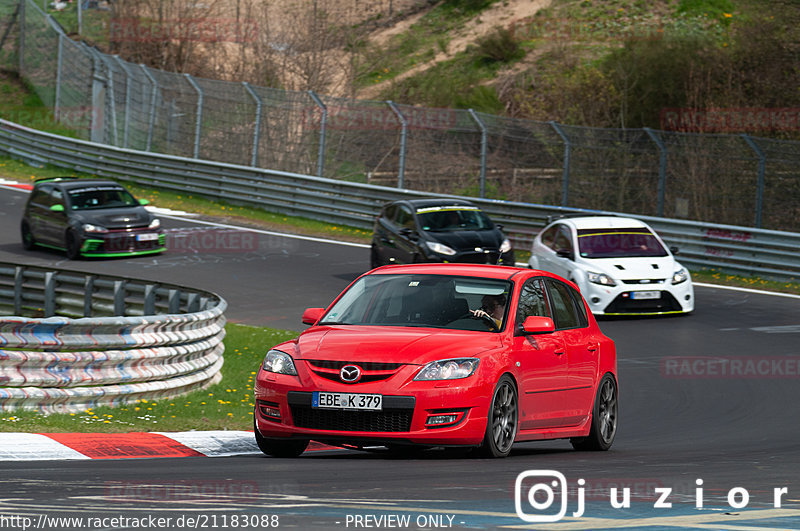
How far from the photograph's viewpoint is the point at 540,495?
6938 mm

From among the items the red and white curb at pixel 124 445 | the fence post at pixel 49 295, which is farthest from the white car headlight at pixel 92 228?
the red and white curb at pixel 124 445

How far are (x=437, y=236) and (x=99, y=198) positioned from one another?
7834mm

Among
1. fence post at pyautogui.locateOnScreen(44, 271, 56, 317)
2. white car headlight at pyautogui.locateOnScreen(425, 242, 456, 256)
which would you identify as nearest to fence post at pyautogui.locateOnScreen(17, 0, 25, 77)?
white car headlight at pyautogui.locateOnScreen(425, 242, 456, 256)

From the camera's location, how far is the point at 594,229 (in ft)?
69.9

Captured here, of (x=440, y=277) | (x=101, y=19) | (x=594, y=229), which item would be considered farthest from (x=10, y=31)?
(x=440, y=277)

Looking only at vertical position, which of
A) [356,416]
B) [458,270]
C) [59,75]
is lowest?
[356,416]

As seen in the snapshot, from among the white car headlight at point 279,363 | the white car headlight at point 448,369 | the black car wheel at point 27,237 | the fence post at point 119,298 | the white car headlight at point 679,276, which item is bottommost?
the black car wheel at point 27,237

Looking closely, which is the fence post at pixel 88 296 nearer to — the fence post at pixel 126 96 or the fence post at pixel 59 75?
the fence post at pixel 126 96

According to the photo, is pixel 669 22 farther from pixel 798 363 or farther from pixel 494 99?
pixel 798 363

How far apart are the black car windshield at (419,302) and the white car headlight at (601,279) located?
10401 mm

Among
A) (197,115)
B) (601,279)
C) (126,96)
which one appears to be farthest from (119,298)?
(126,96)

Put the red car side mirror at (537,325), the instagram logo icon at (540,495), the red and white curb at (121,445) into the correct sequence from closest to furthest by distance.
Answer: the instagram logo icon at (540,495) < the red and white curb at (121,445) < the red car side mirror at (537,325)

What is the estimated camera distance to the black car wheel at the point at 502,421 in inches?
340

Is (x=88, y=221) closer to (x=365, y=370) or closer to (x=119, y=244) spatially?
(x=119, y=244)
